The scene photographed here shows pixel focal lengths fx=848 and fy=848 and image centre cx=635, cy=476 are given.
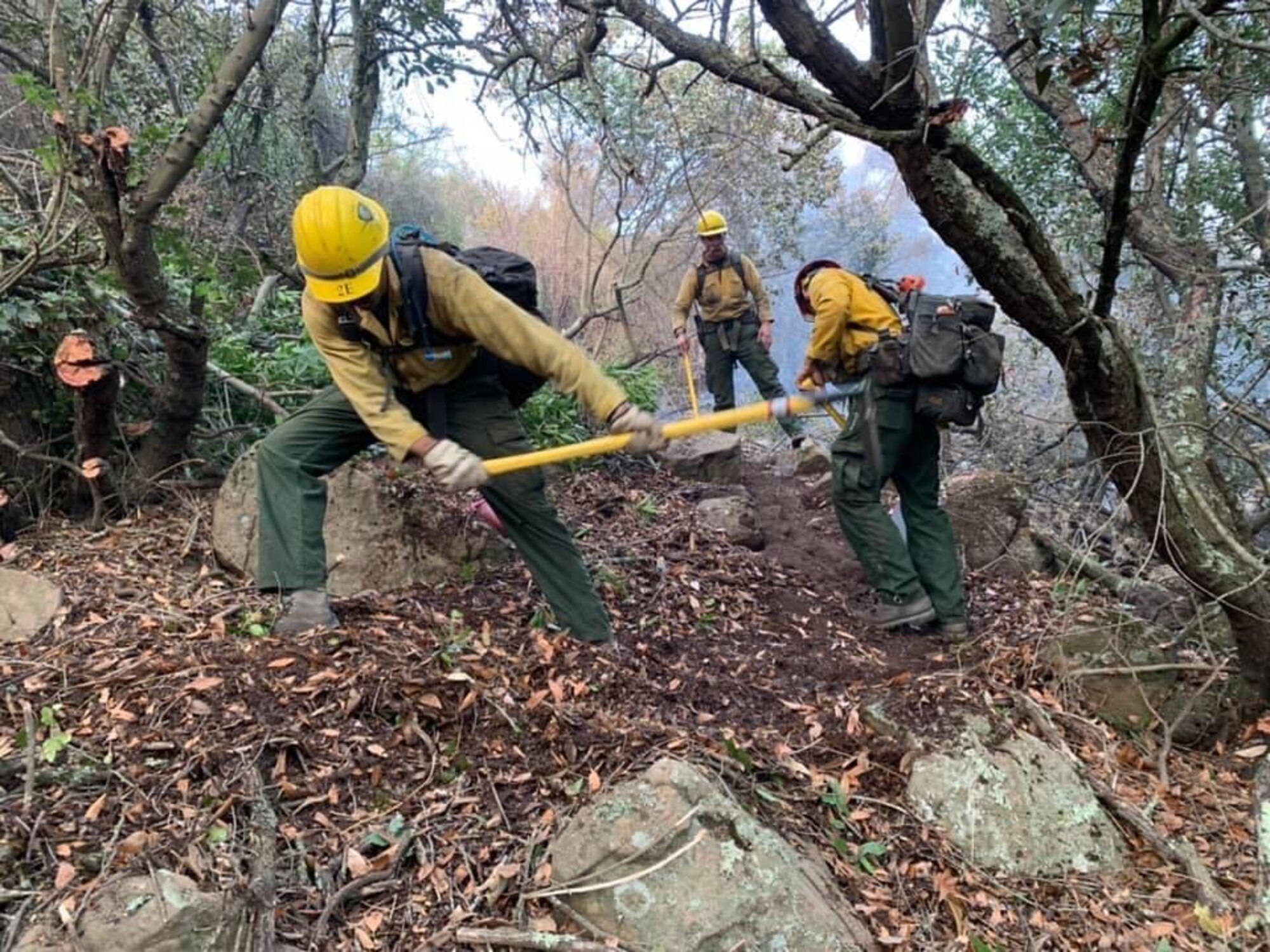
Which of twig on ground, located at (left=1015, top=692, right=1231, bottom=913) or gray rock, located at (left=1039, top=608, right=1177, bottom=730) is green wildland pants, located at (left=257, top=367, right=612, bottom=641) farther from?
gray rock, located at (left=1039, top=608, right=1177, bottom=730)

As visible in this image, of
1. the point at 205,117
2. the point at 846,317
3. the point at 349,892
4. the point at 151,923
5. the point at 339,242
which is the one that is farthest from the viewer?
the point at 846,317

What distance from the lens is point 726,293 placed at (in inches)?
287

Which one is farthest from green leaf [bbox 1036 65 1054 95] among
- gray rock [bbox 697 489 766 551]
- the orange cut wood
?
the orange cut wood

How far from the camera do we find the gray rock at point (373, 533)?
4004mm

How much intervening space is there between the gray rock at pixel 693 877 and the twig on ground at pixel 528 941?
0.13m

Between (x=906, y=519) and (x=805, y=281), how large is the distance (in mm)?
1375

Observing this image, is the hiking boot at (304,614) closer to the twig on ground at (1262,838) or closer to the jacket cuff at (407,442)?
the jacket cuff at (407,442)

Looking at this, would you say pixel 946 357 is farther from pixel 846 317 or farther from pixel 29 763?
pixel 29 763

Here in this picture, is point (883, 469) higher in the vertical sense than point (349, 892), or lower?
higher

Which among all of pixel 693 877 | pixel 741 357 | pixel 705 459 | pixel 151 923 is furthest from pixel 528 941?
pixel 741 357

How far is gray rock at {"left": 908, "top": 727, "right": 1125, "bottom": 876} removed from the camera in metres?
2.93

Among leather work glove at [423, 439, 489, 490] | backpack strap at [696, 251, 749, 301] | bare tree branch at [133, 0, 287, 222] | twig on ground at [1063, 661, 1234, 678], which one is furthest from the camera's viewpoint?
backpack strap at [696, 251, 749, 301]

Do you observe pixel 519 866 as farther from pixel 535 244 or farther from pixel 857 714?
pixel 535 244

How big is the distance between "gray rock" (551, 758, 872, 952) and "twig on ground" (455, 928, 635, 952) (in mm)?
128
